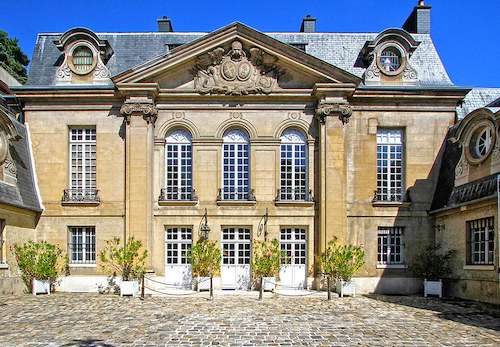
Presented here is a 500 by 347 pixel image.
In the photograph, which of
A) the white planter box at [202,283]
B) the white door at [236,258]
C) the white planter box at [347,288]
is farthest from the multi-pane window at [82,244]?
the white planter box at [347,288]

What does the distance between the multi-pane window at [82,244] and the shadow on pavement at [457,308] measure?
416 inches

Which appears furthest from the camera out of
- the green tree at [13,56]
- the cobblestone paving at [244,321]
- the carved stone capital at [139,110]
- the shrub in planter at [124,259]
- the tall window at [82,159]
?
the green tree at [13,56]

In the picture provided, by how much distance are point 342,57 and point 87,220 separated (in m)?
12.4

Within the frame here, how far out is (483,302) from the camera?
15.1m

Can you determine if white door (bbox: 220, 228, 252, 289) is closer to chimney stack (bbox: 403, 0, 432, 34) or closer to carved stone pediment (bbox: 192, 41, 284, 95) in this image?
carved stone pediment (bbox: 192, 41, 284, 95)

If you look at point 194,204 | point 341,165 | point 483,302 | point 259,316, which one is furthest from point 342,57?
point 259,316

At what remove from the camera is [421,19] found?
72.4 ft

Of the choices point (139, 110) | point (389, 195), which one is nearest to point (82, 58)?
point (139, 110)

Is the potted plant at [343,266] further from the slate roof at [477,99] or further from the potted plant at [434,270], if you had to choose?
the slate roof at [477,99]

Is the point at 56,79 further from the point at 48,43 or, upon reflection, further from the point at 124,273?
the point at 124,273

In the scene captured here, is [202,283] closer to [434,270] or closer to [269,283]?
Result: [269,283]

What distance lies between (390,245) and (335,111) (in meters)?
5.63

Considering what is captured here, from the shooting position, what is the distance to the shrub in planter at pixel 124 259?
17266mm

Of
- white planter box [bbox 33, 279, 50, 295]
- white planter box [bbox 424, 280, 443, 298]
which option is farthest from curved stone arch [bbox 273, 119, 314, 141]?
white planter box [bbox 33, 279, 50, 295]
